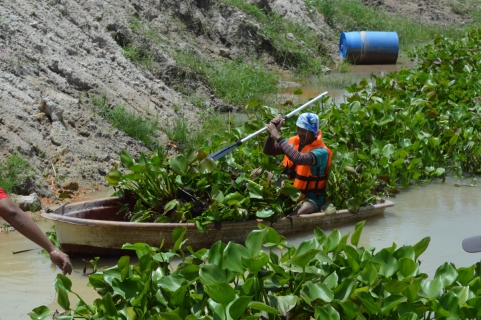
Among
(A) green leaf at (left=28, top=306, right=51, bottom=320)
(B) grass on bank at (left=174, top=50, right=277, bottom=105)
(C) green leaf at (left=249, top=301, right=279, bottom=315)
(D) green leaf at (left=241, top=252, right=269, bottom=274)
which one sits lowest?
(B) grass on bank at (left=174, top=50, right=277, bottom=105)

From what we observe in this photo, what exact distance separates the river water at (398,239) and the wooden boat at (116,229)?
0.46ft

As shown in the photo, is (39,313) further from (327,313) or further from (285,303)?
(327,313)

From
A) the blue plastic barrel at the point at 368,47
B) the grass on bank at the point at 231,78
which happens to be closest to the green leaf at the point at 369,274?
the grass on bank at the point at 231,78

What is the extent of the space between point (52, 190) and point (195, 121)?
123 inches

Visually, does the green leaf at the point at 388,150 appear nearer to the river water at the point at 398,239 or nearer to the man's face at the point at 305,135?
the river water at the point at 398,239

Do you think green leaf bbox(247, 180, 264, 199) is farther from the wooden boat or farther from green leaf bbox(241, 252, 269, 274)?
green leaf bbox(241, 252, 269, 274)

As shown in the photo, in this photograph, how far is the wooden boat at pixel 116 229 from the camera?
19.3 ft

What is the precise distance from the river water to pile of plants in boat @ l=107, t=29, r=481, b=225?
0.93 ft

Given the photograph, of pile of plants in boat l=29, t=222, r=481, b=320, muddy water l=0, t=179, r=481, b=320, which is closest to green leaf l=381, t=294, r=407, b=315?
pile of plants in boat l=29, t=222, r=481, b=320

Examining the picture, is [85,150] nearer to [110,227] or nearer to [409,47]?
[110,227]

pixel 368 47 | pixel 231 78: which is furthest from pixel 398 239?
pixel 368 47

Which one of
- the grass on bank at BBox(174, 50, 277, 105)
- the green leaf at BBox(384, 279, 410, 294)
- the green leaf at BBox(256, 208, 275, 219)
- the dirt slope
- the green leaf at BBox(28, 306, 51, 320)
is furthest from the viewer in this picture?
the grass on bank at BBox(174, 50, 277, 105)

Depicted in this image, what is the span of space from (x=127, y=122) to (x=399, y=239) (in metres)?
3.88

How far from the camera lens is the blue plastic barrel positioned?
57.4ft
